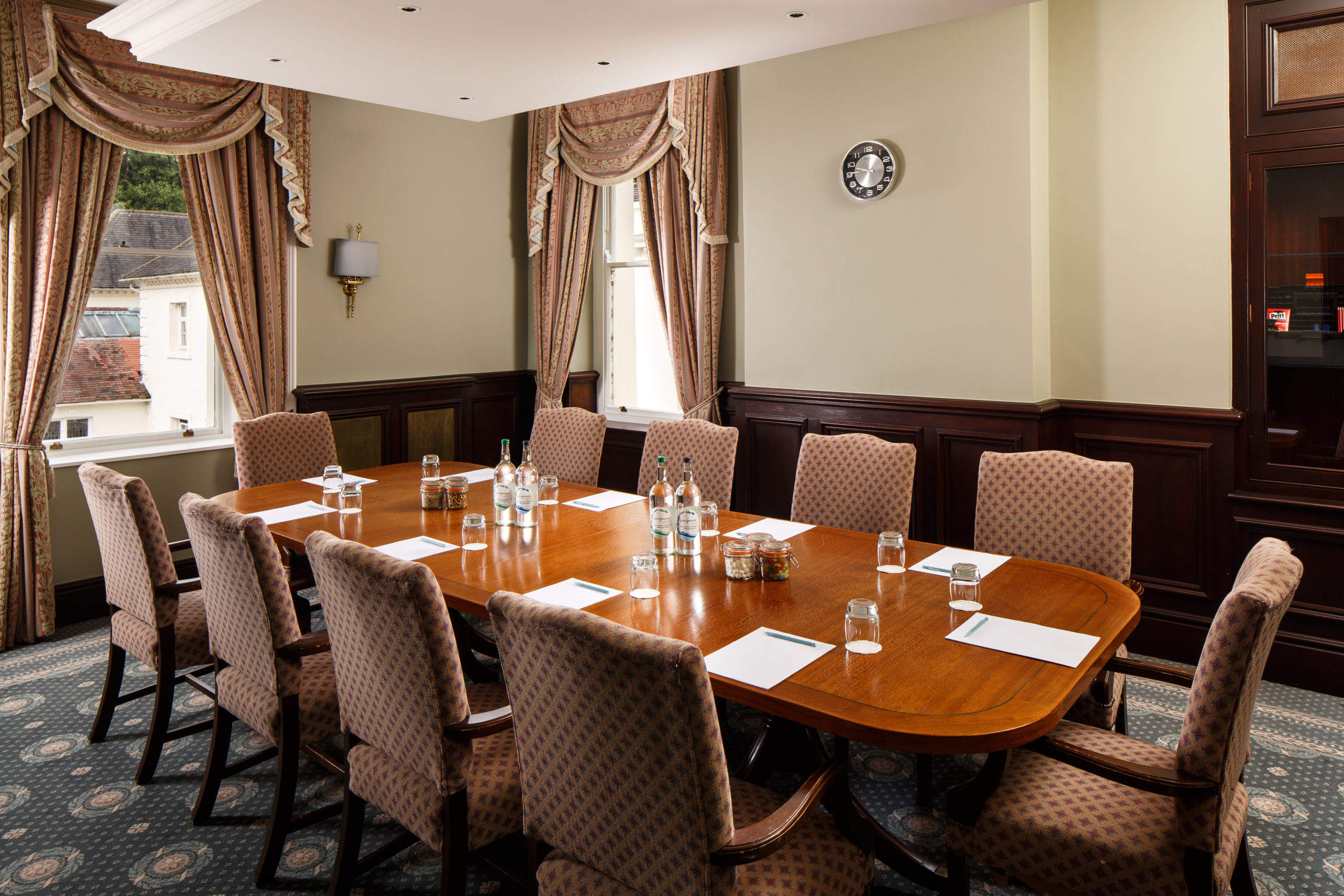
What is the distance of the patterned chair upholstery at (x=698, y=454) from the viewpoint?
3.83 metres

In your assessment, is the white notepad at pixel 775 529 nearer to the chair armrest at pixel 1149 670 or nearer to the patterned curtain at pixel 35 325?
the chair armrest at pixel 1149 670

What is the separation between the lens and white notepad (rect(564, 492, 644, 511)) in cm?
347

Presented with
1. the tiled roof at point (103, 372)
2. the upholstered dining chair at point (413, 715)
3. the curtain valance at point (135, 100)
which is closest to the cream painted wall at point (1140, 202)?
the upholstered dining chair at point (413, 715)


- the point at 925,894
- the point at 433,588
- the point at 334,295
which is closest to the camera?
the point at 433,588

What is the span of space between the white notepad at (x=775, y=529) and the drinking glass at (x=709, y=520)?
0.18ft

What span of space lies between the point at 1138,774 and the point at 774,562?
1.03 m

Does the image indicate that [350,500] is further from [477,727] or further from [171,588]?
[477,727]

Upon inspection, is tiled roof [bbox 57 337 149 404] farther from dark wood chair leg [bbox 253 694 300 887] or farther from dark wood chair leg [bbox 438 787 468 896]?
dark wood chair leg [bbox 438 787 468 896]

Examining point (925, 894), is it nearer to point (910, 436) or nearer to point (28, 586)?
point (910, 436)

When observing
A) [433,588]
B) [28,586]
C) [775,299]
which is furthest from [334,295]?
[433,588]

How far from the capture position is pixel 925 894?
7.57 feet

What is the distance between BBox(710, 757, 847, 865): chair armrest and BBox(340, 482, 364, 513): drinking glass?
7.45 feet

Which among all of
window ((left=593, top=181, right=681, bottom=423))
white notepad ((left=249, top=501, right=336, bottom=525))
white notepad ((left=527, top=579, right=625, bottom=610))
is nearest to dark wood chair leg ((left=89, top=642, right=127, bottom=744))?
white notepad ((left=249, top=501, right=336, bottom=525))

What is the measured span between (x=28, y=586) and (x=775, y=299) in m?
Answer: 3.94
